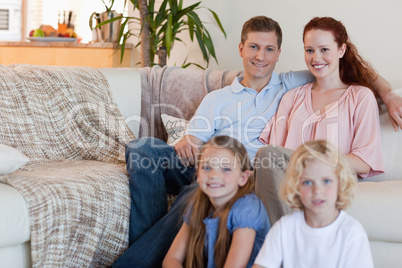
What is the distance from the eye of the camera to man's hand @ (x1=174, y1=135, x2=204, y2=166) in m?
2.41

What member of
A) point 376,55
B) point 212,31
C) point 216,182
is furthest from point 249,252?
point 212,31

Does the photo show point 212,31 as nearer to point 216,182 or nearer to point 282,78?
point 282,78

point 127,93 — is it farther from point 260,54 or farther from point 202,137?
point 260,54

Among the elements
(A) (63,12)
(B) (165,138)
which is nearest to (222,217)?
(B) (165,138)

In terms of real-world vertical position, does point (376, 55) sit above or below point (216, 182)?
above

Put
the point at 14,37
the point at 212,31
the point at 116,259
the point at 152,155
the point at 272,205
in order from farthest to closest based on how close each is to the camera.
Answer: the point at 14,37, the point at 212,31, the point at 152,155, the point at 116,259, the point at 272,205

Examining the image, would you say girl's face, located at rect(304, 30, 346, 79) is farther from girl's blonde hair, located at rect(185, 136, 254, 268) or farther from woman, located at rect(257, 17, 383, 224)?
girl's blonde hair, located at rect(185, 136, 254, 268)

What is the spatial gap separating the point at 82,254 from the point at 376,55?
1837 mm

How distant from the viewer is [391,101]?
2322 millimetres

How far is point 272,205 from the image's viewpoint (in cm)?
200

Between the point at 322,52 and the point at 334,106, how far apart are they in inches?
8.8

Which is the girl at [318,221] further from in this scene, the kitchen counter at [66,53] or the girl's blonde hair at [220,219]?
the kitchen counter at [66,53]

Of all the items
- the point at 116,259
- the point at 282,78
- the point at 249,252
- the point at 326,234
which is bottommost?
the point at 116,259

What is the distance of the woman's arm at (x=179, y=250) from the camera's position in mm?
1907
